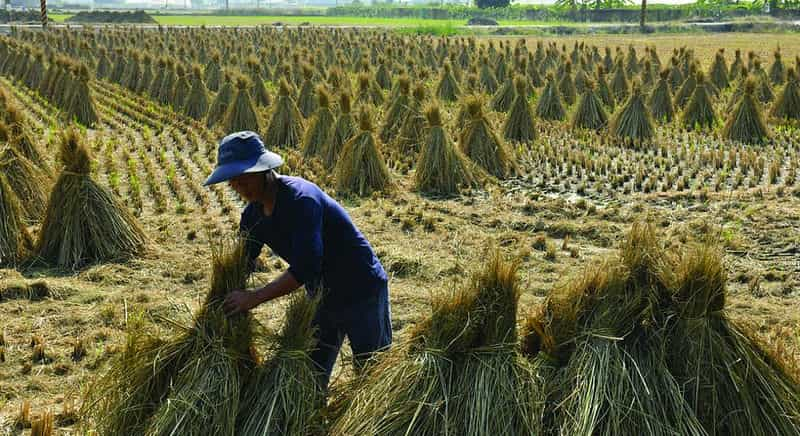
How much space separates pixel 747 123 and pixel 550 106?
3.62m

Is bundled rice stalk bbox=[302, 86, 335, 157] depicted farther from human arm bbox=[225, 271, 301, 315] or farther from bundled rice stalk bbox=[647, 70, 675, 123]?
human arm bbox=[225, 271, 301, 315]

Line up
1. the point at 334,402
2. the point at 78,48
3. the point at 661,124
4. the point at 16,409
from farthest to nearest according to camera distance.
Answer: the point at 78,48 → the point at 661,124 → the point at 16,409 → the point at 334,402

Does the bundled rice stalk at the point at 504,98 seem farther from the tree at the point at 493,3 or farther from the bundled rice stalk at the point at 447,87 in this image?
the tree at the point at 493,3

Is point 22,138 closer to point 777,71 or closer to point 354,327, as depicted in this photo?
point 354,327

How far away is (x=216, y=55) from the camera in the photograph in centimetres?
2050

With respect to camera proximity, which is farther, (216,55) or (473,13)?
(473,13)

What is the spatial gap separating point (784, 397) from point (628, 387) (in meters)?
0.63

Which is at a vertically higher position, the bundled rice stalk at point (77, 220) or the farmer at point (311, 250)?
the farmer at point (311, 250)

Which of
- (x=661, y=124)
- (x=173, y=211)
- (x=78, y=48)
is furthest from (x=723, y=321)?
(x=78, y=48)

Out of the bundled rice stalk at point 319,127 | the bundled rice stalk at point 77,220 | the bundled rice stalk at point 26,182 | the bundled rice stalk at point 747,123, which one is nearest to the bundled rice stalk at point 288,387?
the bundled rice stalk at point 77,220

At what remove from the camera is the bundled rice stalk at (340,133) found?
11469mm

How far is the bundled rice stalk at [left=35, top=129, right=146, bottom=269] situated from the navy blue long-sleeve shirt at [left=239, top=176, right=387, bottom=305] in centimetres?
415

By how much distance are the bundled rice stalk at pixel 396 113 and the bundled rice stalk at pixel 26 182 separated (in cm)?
578

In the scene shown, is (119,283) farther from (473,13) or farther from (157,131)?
(473,13)
